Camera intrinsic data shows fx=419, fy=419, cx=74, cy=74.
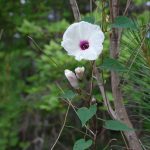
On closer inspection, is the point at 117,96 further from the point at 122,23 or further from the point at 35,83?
the point at 35,83

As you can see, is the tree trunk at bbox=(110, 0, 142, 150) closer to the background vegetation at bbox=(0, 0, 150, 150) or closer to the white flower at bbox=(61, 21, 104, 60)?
the white flower at bbox=(61, 21, 104, 60)

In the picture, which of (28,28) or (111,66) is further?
(28,28)

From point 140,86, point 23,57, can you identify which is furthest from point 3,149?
point 140,86

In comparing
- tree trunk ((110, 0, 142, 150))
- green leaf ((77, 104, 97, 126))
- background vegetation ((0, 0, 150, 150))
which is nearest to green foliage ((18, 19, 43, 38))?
background vegetation ((0, 0, 150, 150))

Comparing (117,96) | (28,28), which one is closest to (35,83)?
(28,28)

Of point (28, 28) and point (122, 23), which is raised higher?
point (122, 23)

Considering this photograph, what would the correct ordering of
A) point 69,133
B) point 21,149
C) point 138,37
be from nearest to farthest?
point 138,37 → point 69,133 → point 21,149

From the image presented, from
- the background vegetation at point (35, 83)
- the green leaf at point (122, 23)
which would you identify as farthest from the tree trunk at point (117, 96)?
the background vegetation at point (35, 83)

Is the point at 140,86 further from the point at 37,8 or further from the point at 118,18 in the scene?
the point at 37,8

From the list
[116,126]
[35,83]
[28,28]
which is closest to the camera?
[116,126]
